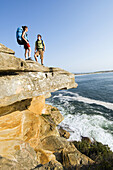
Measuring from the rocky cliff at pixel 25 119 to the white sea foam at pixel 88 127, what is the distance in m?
6.35

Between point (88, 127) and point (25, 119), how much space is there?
11114 mm

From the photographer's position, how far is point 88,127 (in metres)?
12.8

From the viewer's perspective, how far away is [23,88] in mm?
3537

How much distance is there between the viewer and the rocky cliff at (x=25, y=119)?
3.08m

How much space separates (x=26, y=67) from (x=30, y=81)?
2.16 ft

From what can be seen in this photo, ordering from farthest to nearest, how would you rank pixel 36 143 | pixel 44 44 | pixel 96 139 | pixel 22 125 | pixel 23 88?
pixel 96 139 < pixel 44 44 < pixel 36 143 < pixel 22 125 < pixel 23 88

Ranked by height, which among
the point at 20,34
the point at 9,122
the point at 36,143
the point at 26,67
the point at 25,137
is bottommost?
the point at 36,143

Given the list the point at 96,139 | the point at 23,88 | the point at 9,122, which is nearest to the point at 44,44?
the point at 23,88

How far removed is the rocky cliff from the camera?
308 centimetres

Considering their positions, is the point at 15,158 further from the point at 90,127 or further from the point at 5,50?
the point at 90,127

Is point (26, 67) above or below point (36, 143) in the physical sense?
above

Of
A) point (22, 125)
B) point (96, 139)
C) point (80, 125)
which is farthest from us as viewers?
point (80, 125)

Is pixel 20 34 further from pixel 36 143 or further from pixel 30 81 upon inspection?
pixel 36 143

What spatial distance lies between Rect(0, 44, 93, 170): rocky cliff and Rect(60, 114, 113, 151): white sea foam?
6351 mm
